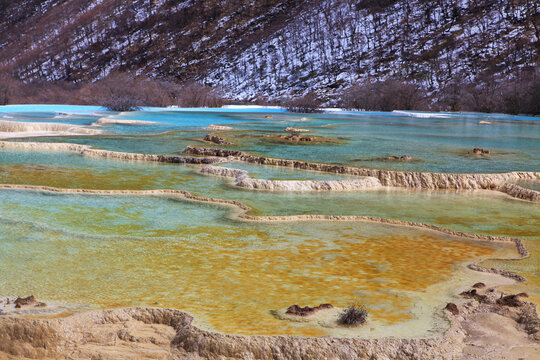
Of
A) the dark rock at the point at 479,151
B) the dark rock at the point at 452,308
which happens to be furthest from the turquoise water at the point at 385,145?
the dark rock at the point at 452,308

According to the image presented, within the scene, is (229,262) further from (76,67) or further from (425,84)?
(76,67)

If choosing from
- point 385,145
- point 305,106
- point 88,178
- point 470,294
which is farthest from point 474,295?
point 305,106

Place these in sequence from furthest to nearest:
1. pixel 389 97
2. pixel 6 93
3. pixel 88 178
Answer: pixel 6 93 → pixel 389 97 → pixel 88 178

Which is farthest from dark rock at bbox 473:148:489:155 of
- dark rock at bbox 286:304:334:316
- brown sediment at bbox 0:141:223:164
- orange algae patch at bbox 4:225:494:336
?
dark rock at bbox 286:304:334:316

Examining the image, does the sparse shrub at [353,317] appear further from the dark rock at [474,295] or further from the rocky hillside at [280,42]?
the rocky hillside at [280,42]

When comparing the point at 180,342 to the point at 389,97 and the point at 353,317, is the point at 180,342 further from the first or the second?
the point at 389,97

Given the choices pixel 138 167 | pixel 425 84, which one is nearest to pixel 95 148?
pixel 138 167

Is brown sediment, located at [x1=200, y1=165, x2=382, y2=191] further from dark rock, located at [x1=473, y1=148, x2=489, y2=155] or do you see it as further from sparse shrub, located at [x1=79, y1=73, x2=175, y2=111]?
sparse shrub, located at [x1=79, y1=73, x2=175, y2=111]
